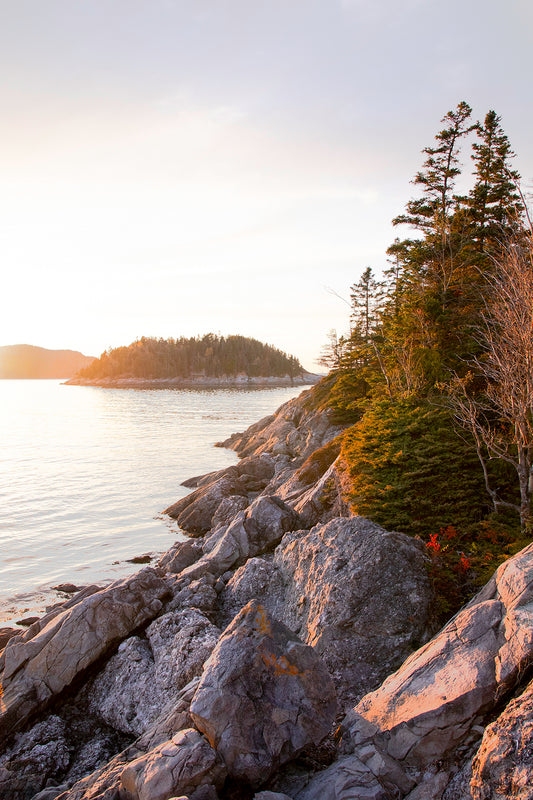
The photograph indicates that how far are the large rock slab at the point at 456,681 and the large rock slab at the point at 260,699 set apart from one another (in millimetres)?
640

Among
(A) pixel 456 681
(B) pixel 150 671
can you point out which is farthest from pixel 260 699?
(B) pixel 150 671

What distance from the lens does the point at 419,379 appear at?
14367 millimetres

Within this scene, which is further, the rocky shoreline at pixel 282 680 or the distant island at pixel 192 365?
the distant island at pixel 192 365

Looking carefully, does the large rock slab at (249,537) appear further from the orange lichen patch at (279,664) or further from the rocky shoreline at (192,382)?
the rocky shoreline at (192,382)

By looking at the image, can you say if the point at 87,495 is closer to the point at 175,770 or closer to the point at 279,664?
the point at 279,664

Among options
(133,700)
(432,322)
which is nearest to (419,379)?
(432,322)

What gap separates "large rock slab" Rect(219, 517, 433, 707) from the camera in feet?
23.8

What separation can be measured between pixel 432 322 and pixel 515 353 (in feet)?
24.8

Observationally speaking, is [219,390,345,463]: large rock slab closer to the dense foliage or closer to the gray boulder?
the dense foliage

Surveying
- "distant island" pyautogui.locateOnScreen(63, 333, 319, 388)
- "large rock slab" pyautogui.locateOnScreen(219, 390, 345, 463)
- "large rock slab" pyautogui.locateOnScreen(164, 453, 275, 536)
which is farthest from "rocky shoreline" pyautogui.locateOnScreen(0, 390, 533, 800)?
"distant island" pyautogui.locateOnScreen(63, 333, 319, 388)

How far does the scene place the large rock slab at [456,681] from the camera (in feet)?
14.4

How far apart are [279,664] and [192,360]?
17657 centimetres

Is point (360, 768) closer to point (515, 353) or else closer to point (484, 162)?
point (515, 353)

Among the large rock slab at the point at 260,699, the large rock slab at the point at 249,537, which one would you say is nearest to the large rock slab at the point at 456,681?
the large rock slab at the point at 260,699
